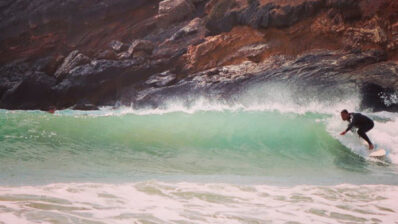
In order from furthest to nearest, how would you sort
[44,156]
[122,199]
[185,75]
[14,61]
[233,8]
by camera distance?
[14,61], [233,8], [185,75], [44,156], [122,199]

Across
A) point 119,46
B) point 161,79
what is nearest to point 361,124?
point 161,79

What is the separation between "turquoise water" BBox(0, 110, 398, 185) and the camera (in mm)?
6015

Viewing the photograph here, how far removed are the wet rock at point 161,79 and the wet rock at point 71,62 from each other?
4.21 m

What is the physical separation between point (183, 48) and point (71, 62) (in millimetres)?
6567

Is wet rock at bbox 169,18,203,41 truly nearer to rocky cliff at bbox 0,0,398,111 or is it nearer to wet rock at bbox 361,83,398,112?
rocky cliff at bbox 0,0,398,111

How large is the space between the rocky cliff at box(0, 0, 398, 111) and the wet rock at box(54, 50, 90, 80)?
0.08 metres

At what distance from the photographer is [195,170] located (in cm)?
649

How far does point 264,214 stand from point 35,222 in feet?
7.61

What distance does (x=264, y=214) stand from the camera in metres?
4.09

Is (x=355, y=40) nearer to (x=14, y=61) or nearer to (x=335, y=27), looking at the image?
(x=335, y=27)

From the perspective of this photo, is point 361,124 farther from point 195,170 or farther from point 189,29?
point 189,29

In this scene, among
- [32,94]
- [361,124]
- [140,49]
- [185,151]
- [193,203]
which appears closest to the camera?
[193,203]

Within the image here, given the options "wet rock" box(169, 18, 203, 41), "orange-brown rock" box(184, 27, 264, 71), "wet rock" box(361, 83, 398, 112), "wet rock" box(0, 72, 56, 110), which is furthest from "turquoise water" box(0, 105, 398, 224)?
"wet rock" box(0, 72, 56, 110)

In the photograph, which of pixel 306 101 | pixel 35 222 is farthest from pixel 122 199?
pixel 306 101
